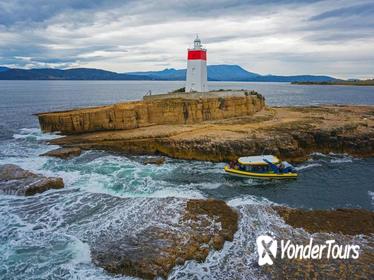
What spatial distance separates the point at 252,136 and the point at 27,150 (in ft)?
70.6

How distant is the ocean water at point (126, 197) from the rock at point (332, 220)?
107 centimetres

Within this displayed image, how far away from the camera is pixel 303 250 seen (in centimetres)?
1427

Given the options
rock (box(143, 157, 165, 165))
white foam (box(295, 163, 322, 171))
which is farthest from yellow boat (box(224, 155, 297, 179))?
rock (box(143, 157, 165, 165))

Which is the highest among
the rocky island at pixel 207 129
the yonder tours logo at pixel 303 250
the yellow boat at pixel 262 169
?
the rocky island at pixel 207 129

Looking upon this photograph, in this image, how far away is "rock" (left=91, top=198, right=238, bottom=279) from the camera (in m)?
13.2

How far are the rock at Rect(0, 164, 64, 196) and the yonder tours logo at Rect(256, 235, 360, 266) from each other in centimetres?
1422

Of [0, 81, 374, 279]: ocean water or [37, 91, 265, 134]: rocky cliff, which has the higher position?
[37, 91, 265, 134]: rocky cliff

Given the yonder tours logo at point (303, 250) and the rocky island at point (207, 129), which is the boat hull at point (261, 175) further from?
the yonder tours logo at point (303, 250)

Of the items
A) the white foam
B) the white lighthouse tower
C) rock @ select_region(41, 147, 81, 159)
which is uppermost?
the white lighthouse tower

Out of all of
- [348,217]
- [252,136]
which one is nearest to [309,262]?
[348,217]

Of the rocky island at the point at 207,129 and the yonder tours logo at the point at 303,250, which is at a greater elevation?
the rocky island at the point at 207,129

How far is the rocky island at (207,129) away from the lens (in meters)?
30.1

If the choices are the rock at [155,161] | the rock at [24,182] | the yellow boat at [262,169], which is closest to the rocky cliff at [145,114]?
the rock at [155,161]

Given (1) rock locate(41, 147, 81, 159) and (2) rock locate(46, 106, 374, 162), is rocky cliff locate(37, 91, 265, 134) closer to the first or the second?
(2) rock locate(46, 106, 374, 162)
